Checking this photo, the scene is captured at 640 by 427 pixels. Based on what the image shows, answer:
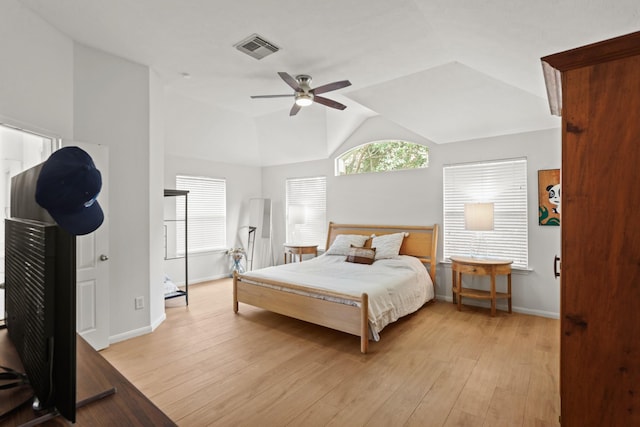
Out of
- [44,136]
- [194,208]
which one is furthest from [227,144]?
[44,136]

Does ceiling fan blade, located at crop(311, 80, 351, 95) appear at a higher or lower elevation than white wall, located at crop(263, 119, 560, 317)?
higher

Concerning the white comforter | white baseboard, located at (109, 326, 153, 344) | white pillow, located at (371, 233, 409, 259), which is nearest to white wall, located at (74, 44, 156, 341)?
white baseboard, located at (109, 326, 153, 344)

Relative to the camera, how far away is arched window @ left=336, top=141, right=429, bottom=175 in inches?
200

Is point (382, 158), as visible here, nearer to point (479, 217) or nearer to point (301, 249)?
point (479, 217)

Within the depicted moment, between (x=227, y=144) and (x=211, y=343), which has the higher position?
(x=227, y=144)

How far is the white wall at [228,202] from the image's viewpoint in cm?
551

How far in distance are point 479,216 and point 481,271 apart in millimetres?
683

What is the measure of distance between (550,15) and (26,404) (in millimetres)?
2787

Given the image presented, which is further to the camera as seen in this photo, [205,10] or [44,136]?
[44,136]

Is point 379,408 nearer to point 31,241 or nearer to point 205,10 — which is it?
point 31,241

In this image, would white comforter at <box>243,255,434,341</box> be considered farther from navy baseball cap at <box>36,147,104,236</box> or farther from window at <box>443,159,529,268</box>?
navy baseball cap at <box>36,147,104,236</box>

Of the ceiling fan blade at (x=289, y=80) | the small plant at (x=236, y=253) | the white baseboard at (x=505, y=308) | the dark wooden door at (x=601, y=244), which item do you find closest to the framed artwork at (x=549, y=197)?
the white baseboard at (x=505, y=308)

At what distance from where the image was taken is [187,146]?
5410 millimetres

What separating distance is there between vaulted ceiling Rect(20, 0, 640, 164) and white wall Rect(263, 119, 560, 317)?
253 millimetres
